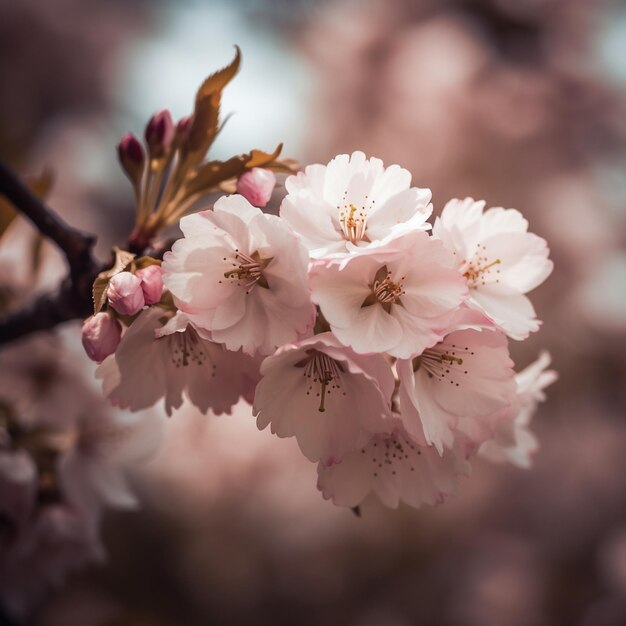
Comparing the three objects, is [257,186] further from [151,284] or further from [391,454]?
[391,454]

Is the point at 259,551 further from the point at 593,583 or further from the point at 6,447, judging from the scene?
the point at 6,447

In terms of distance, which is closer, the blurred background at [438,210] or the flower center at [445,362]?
the flower center at [445,362]

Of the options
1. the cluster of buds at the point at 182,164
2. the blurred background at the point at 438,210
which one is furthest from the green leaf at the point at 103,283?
the blurred background at the point at 438,210

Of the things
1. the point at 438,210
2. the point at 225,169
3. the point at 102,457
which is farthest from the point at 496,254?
the point at 438,210

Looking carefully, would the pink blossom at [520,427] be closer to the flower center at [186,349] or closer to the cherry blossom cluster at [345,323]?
the cherry blossom cluster at [345,323]

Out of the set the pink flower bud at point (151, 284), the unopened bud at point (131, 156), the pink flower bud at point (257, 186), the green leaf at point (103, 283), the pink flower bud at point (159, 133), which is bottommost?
the green leaf at point (103, 283)

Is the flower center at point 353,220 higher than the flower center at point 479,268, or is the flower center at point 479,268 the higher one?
the flower center at point 479,268

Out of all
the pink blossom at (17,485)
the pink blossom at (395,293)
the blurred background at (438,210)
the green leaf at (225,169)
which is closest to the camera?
the pink blossom at (395,293)

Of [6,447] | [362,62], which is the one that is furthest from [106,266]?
[362,62]
